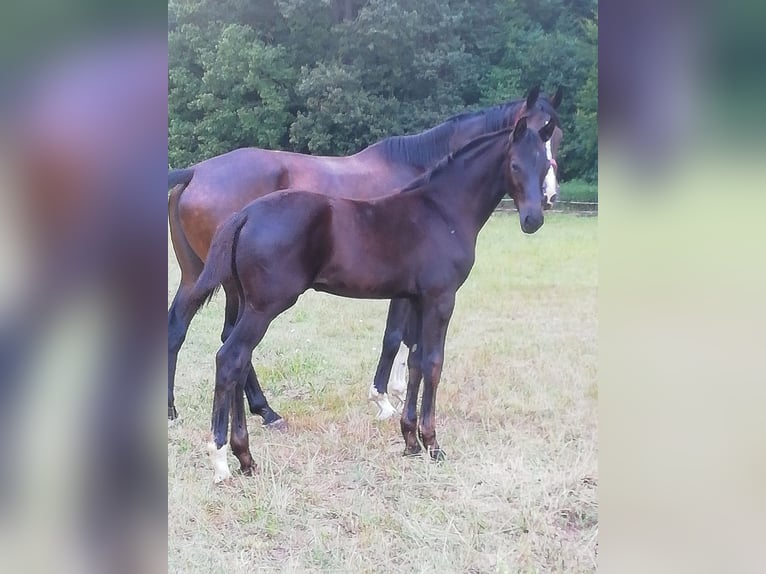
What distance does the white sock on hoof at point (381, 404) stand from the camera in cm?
269

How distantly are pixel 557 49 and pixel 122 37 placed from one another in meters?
1.41

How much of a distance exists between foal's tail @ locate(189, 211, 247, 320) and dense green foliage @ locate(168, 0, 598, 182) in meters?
0.30

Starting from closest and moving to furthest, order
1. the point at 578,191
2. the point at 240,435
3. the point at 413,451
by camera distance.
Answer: the point at 578,191, the point at 240,435, the point at 413,451

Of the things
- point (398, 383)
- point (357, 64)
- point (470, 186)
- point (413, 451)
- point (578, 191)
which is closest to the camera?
point (578, 191)

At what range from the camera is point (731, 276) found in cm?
147

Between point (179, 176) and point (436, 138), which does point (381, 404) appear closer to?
point (436, 138)

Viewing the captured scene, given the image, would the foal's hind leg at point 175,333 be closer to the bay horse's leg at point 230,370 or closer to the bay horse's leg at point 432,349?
the bay horse's leg at point 230,370

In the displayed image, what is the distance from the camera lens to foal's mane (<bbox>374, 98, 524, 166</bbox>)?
97.9 inches

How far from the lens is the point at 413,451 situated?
2.50 metres

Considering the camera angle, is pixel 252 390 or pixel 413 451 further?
pixel 252 390

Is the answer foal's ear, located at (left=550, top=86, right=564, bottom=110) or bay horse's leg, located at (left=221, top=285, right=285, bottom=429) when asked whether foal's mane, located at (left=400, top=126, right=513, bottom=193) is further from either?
bay horse's leg, located at (left=221, top=285, right=285, bottom=429)

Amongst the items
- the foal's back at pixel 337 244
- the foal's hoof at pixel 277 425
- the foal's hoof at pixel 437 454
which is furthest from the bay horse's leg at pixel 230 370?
the foal's hoof at pixel 437 454

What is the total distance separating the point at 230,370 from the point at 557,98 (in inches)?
60.3

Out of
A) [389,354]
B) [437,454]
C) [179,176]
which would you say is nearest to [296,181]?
[179,176]
